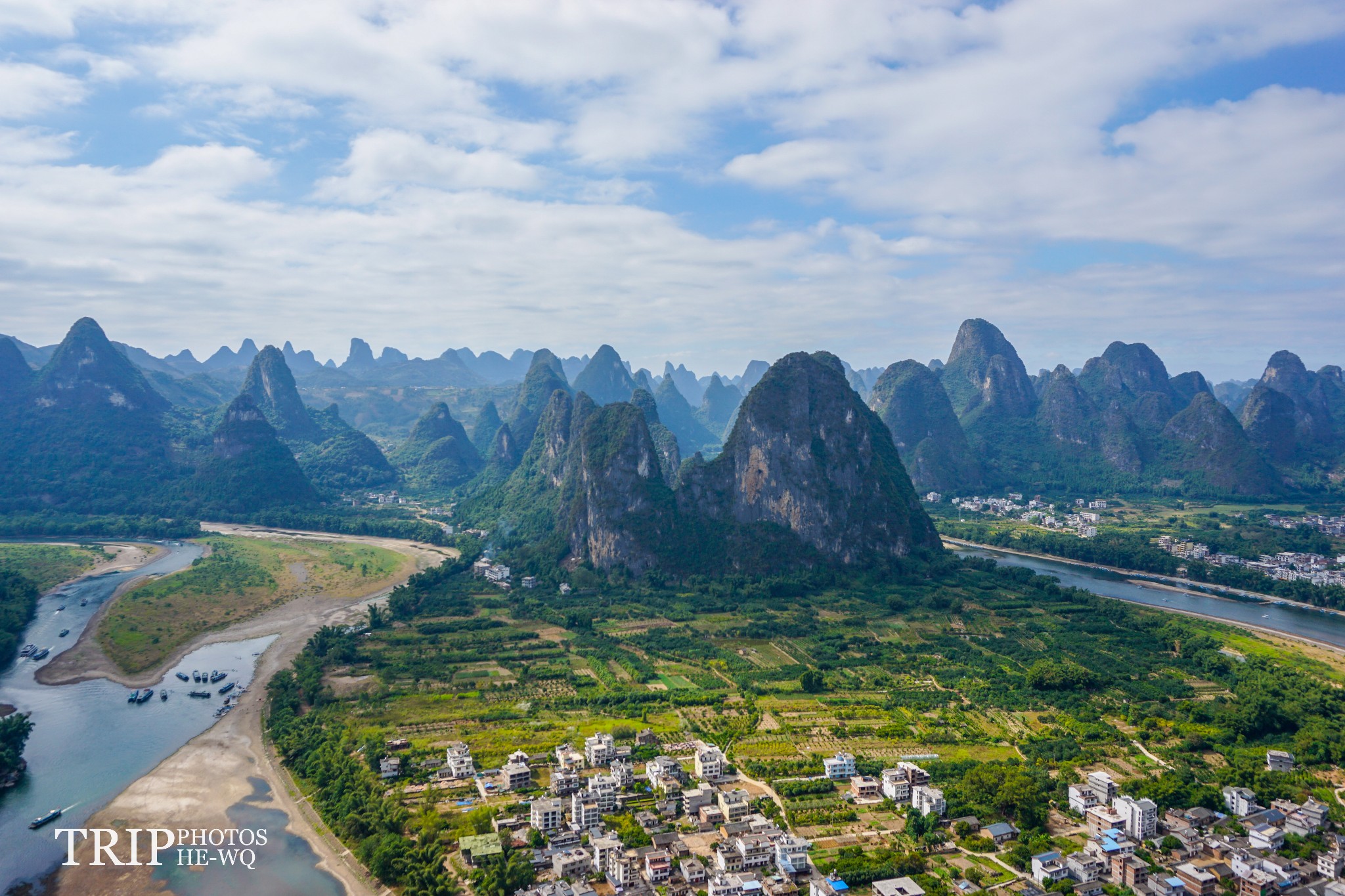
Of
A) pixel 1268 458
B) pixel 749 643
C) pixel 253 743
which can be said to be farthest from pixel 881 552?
pixel 1268 458

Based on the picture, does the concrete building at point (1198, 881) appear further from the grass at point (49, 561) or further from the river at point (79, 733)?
the grass at point (49, 561)

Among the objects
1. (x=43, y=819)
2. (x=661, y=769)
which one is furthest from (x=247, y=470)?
(x=661, y=769)

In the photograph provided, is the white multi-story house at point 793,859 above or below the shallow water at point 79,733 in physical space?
above

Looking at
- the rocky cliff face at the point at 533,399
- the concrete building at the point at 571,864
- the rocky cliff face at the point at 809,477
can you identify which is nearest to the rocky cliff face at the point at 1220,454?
the rocky cliff face at the point at 809,477

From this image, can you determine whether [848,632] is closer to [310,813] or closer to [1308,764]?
[1308,764]

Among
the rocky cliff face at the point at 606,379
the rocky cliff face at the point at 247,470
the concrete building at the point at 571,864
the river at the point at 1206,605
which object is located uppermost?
the rocky cliff face at the point at 606,379

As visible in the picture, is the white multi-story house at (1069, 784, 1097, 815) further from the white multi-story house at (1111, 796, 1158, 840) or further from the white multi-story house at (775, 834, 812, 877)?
the white multi-story house at (775, 834, 812, 877)

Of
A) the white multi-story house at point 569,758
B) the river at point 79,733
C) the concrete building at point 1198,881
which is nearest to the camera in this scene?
the concrete building at point 1198,881
